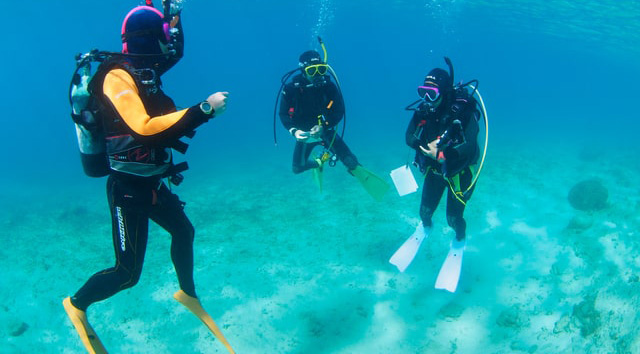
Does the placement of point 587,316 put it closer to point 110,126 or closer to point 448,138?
point 448,138

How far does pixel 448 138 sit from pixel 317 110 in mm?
3131

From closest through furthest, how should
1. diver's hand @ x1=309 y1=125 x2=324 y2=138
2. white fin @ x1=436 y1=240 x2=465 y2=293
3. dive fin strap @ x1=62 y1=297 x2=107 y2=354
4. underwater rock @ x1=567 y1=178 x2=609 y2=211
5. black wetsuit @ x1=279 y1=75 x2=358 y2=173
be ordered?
1. dive fin strap @ x1=62 y1=297 x2=107 y2=354
2. diver's hand @ x1=309 y1=125 x2=324 y2=138
3. white fin @ x1=436 y1=240 x2=465 y2=293
4. black wetsuit @ x1=279 y1=75 x2=358 y2=173
5. underwater rock @ x1=567 y1=178 x2=609 y2=211

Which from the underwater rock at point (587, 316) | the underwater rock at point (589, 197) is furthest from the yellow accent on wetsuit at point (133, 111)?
the underwater rock at point (589, 197)

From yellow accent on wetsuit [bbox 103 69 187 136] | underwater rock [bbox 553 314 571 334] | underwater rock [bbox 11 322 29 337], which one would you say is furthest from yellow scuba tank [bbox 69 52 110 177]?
underwater rock [bbox 553 314 571 334]

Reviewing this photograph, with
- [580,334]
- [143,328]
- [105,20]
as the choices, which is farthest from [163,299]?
[105,20]

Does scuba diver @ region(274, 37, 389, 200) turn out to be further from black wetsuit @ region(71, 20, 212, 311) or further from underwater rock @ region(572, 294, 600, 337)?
underwater rock @ region(572, 294, 600, 337)

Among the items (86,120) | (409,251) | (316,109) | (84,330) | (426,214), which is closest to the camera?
(86,120)

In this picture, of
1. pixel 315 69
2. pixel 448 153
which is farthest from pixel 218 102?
pixel 315 69

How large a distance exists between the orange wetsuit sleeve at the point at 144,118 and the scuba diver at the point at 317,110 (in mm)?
4106

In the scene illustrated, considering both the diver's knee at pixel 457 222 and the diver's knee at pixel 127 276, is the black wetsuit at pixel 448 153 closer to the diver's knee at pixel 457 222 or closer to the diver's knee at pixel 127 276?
the diver's knee at pixel 457 222

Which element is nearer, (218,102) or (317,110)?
(218,102)

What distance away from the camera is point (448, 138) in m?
5.29

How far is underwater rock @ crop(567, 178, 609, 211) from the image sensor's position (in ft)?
38.9

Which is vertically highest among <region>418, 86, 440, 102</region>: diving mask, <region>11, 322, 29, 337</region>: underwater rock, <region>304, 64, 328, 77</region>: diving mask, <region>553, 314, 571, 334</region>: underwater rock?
<region>304, 64, 328, 77</region>: diving mask
